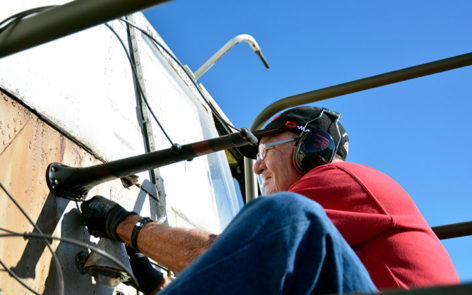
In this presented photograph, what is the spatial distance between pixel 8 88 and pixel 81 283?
2.17 ft

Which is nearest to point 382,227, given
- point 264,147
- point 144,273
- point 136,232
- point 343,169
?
point 343,169

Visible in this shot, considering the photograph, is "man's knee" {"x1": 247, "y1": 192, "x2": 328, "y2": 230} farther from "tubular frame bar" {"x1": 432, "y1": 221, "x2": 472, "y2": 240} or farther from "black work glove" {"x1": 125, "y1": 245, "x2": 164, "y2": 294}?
"tubular frame bar" {"x1": 432, "y1": 221, "x2": 472, "y2": 240}

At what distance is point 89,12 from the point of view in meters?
0.96

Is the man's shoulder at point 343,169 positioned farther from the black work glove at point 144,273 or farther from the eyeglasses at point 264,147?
the black work glove at point 144,273

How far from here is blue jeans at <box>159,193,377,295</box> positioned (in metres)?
0.77

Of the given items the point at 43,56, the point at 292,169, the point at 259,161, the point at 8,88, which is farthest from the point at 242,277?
the point at 259,161

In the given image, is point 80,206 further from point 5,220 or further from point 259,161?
point 259,161

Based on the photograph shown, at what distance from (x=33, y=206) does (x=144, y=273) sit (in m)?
0.58

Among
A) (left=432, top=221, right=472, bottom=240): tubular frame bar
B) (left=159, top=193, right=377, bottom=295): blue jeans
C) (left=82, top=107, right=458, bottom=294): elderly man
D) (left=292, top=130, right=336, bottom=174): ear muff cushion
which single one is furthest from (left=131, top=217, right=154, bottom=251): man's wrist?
(left=432, top=221, right=472, bottom=240): tubular frame bar

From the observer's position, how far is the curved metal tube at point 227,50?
384cm

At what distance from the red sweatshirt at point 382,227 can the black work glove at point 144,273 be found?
68 centimetres

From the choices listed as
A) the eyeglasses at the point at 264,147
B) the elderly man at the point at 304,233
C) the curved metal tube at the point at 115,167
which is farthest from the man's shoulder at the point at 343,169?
the eyeglasses at the point at 264,147

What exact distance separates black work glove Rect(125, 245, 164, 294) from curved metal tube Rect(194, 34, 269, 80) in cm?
212

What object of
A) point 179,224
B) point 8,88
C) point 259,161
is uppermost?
point 8,88
